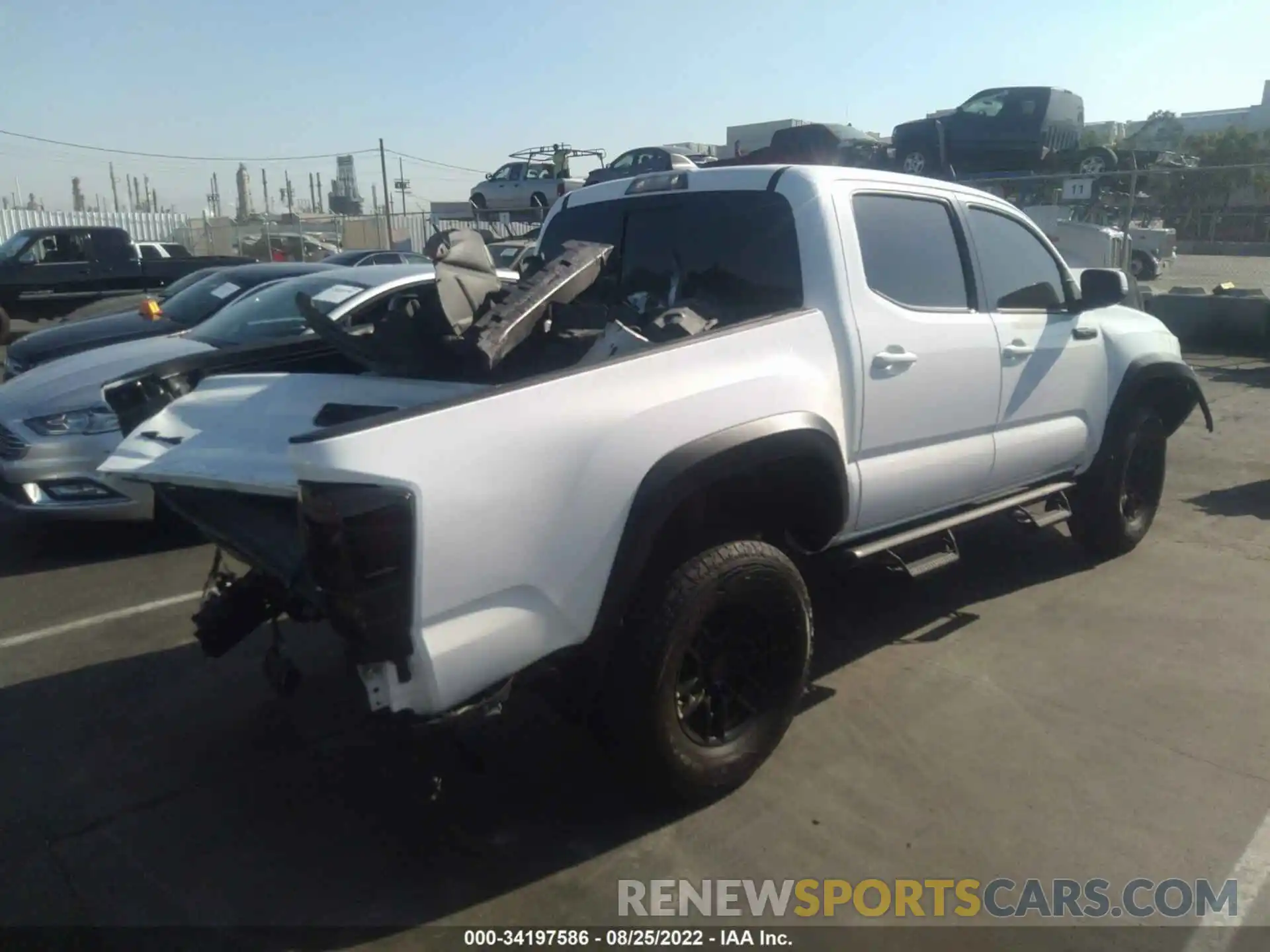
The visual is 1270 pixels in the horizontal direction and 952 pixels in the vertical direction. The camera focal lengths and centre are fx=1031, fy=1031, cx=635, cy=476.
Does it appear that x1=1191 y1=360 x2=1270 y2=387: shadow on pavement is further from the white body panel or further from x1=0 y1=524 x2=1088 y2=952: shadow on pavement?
x1=0 y1=524 x2=1088 y2=952: shadow on pavement

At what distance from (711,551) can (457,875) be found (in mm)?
1271

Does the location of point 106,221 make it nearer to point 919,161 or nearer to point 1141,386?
point 919,161

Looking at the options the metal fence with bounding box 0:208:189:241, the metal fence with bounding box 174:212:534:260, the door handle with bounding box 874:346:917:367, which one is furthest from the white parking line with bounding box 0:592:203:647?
the metal fence with bounding box 0:208:189:241

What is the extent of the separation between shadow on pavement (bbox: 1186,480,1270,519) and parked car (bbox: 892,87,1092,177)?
9.87 meters

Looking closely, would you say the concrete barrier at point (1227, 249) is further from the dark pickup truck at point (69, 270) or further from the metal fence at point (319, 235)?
the dark pickup truck at point (69, 270)

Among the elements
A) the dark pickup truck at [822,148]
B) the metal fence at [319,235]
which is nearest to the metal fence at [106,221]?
the metal fence at [319,235]

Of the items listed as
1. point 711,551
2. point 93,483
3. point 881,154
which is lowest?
point 93,483

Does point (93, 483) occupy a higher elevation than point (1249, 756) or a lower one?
higher

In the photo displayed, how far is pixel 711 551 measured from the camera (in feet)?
11.0

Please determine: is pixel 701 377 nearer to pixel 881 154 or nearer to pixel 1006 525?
pixel 1006 525

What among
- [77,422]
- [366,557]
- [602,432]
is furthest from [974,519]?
[77,422]

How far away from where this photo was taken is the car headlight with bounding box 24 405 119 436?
5973 millimetres

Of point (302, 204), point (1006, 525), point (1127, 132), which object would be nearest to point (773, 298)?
point (1006, 525)

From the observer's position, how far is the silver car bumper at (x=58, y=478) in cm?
591
